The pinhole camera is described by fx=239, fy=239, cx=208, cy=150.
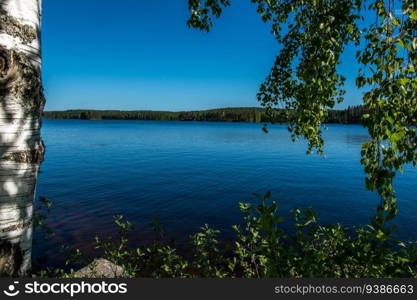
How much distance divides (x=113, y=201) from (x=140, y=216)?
3667mm

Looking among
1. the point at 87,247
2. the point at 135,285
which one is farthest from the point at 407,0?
the point at 87,247

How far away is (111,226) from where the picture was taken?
1234 cm

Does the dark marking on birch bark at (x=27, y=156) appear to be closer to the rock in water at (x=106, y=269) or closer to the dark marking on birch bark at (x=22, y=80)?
the dark marking on birch bark at (x=22, y=80)

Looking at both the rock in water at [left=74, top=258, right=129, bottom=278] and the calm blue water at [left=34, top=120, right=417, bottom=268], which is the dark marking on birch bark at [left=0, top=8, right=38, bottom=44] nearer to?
the rock in water at [left=74, top=258, right=129, bottom=278]

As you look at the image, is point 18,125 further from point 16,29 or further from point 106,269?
point 106,269

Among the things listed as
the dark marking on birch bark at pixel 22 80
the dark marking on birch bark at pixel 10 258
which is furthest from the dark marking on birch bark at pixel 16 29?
the dark marking on birch bark at pixel 10 258

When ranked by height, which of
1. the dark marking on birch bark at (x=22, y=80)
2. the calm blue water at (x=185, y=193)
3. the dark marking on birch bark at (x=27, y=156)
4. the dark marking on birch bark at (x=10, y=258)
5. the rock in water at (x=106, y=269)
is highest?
the dark marking on birch bark at (x=22, y=80)

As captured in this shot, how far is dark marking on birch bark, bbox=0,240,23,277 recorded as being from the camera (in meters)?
2.40

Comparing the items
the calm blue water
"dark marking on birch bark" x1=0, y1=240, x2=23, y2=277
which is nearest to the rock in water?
"dark marking on birch bark" x1=0, y1=240, x2=23, y2=277

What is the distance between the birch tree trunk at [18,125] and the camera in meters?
2.29

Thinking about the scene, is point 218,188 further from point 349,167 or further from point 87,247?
point 349,167

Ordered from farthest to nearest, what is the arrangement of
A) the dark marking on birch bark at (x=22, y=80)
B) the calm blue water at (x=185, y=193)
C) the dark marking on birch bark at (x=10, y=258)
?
the calm blue water at (x=185, y=193), the dark marking on birch bark at (x=10, y=258), the dark marking on birch bark at (x=22, y=80)

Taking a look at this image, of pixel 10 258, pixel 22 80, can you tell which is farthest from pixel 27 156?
pixel 10 258

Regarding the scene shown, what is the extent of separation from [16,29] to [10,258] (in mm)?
2309
